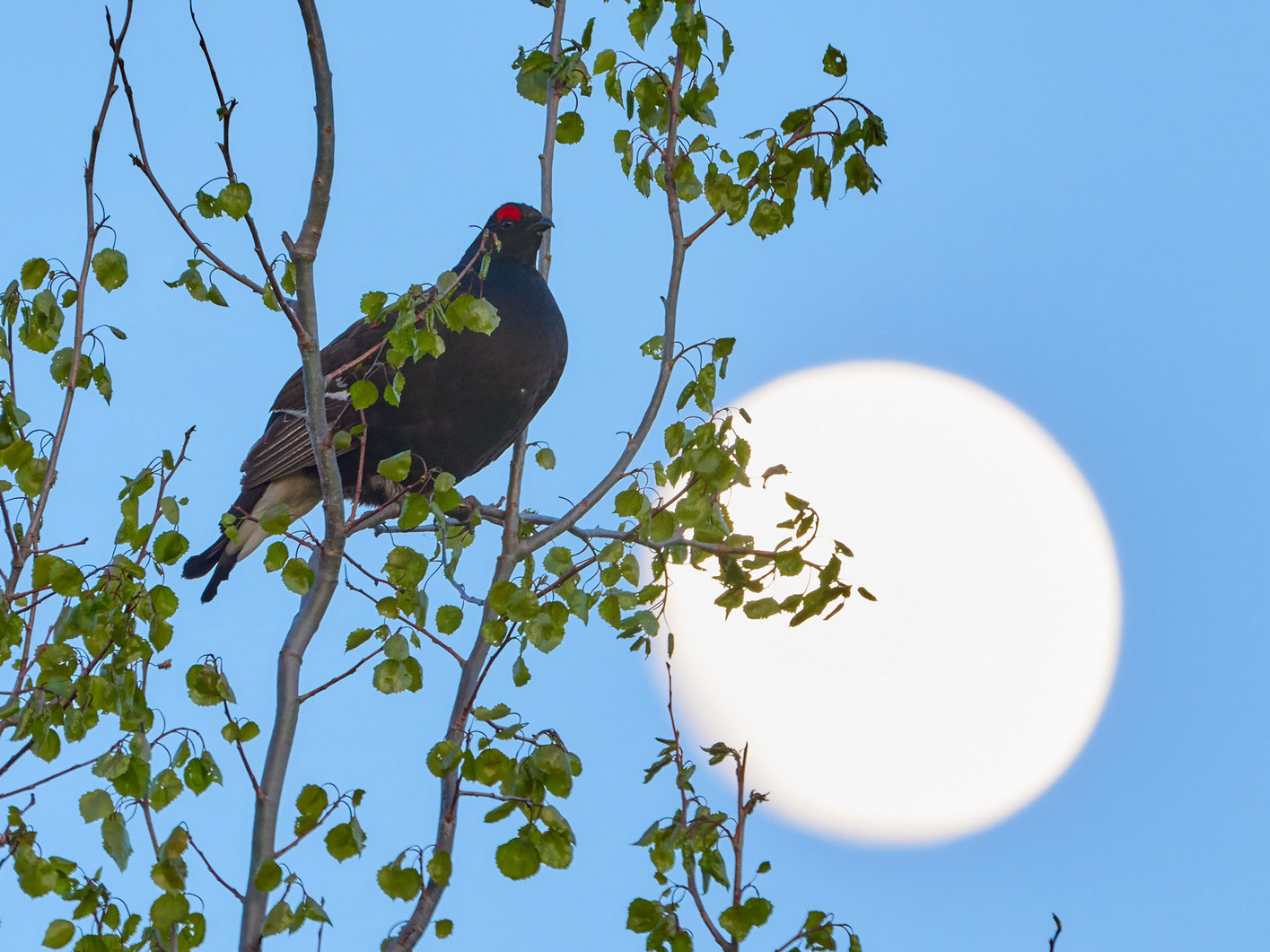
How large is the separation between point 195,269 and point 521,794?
1.78 m

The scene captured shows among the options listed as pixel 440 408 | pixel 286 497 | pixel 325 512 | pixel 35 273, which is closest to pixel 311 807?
Answer: pixel 325 512

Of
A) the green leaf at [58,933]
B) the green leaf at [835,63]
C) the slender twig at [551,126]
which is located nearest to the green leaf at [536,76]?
the slender twig at [551,126]

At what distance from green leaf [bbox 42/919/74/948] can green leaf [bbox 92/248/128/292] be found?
1985mm

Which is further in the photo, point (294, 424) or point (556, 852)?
point (294, 424)

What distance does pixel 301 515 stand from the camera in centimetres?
747

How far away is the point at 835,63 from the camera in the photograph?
178 inches

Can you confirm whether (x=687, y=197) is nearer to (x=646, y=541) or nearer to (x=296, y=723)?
(x=646, y=541)

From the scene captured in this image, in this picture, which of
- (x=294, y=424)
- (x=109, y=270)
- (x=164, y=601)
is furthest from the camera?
(x=294, y=424)

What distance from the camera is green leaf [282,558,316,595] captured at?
3.60 meters

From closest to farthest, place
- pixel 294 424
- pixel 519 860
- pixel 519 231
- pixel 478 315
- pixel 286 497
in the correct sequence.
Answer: pixel 519 860
pixel 478 315
pixel 294 424
pixel 286 497
pixel 519 231

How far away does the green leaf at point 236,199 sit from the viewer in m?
3.36

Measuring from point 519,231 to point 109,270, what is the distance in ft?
10.8

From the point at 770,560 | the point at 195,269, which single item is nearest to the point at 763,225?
the point at 770,560

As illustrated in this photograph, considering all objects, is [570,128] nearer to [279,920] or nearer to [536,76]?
[536,76]
